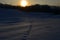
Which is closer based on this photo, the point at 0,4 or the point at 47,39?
the point at 47,39

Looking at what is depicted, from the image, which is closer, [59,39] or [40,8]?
[59,39]

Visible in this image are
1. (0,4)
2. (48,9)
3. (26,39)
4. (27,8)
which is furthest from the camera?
(48,9)

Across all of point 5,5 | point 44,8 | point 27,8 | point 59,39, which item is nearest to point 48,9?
point 44,8

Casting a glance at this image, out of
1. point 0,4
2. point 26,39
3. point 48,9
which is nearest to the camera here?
point 26,39

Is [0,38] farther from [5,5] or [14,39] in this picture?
[5,5]

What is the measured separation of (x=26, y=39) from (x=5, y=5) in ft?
139

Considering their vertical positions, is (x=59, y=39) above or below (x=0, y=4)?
below

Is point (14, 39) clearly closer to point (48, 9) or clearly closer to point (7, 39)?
point (7, 39)

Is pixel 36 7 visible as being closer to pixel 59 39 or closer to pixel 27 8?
pixel 27 8

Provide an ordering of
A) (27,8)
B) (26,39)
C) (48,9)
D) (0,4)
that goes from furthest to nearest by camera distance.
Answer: (48,9) < (27,8) < (0,4) < (26,39)

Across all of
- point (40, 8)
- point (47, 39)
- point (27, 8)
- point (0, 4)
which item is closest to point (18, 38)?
point (47, 39)

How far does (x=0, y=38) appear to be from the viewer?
10.5 meters

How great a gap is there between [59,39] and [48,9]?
51033 mm

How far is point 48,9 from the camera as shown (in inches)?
2430
